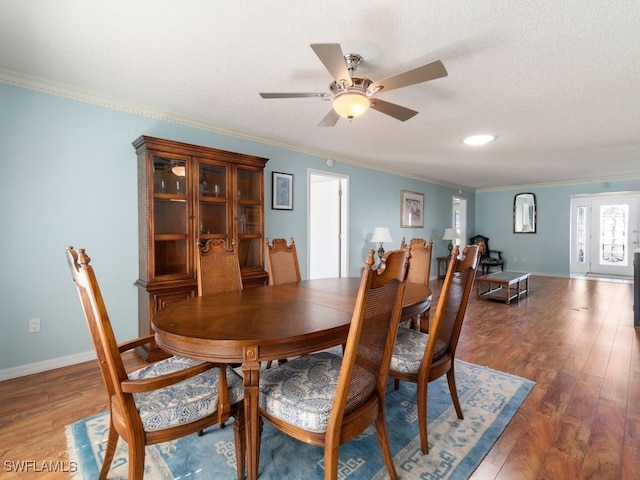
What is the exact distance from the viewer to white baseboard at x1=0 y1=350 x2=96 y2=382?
Result: 7.90 ft

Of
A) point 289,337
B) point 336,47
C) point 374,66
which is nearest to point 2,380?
point 289,337

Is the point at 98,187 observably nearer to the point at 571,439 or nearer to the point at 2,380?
the point at 2,380

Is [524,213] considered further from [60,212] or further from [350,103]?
[60,212]

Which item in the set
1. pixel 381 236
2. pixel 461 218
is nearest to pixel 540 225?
pixel 461 218

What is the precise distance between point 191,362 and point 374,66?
84.9 inches

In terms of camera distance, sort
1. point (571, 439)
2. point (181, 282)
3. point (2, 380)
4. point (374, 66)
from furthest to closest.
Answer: point (181, 282)
point (2, 380)
point (374, 66)
point (571, 439)

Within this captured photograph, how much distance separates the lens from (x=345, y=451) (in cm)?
164

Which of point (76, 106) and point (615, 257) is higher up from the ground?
point (76, 106)

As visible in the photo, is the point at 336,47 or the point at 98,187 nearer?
the point at 336,47

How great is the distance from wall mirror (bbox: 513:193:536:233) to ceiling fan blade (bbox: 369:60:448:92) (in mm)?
7647

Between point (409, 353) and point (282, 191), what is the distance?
9.31 feet

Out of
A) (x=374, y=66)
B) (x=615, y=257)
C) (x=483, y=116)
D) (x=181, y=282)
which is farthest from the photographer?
(x=615, y=257)

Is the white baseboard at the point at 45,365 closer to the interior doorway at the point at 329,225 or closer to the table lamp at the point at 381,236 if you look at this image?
the interior doorway at the point at 329,225

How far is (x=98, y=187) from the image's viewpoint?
9.02 ft
